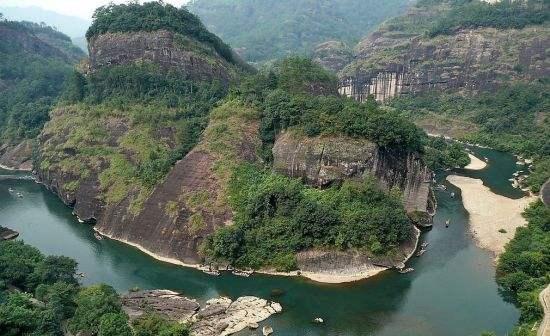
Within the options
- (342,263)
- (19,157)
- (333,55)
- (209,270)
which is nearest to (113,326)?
(209,270)

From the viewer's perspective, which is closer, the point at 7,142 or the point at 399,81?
the point at 7,142

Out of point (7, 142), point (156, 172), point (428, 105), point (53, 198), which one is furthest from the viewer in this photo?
point (428, 105)

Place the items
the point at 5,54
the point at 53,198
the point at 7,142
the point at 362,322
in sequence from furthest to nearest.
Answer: the point at 5,54 < the point at 7,142 < the point at 53,198 < the point at 362,322

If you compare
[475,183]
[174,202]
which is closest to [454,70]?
[475,183]

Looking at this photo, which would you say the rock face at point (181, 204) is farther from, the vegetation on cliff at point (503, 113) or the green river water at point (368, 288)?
the vegetation on cliff at point (503, 113)

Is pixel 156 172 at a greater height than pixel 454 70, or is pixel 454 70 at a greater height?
pixel 454 70

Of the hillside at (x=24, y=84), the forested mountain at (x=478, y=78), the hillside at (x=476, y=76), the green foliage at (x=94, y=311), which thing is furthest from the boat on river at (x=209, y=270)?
the hillside at (x=476, y=76)

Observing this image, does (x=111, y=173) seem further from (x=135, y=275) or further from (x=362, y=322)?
(x=362, y=322)
